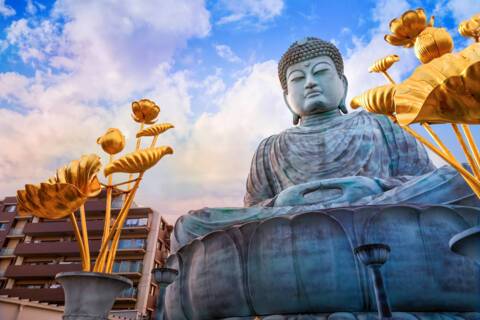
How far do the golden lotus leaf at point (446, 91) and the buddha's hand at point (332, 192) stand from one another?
1509 millimetres

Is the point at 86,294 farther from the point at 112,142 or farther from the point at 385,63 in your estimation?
the point at 385,63

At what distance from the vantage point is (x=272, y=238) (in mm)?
2418

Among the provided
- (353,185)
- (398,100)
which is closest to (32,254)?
(353,185)

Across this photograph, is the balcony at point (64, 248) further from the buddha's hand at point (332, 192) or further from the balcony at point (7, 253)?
the buddha's hand at point (332, 192)

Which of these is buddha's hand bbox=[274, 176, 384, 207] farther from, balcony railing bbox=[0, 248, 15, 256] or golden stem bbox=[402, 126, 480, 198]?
balcony railing bbox=[0, 248, 15, 256]

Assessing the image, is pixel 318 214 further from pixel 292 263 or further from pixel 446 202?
pixel 446 202

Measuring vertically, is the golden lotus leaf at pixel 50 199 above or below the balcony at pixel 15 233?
below

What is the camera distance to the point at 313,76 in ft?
15.5

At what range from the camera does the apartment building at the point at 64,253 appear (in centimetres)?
1692

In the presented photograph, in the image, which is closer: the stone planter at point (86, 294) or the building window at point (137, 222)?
the stone planter at point (86, 294)

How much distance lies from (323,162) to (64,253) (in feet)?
58.2

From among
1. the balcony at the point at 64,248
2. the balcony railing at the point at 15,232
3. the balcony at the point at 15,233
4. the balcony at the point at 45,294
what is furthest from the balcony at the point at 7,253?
the balcony at the point at 45,294

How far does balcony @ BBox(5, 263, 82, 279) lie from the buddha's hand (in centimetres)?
1702

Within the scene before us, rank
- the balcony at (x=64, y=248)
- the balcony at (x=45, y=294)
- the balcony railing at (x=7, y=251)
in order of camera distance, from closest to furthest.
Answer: the balcony at (x=45, y=294)
the balcony at (x=64, y=248)
the balcony railing at (x=7, y=251)
